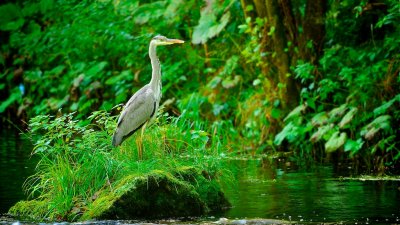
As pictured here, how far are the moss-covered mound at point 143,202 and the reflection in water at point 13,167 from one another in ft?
3.30

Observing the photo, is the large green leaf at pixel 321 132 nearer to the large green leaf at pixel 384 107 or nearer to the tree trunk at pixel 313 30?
the large green leaf at pixel 384 107

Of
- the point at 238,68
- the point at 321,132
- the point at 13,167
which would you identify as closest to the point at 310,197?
the point at 321,132

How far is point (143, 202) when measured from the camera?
8758 mm

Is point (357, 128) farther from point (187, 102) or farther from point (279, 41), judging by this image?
point (187, 102)

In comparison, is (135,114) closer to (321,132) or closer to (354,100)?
(321,132)

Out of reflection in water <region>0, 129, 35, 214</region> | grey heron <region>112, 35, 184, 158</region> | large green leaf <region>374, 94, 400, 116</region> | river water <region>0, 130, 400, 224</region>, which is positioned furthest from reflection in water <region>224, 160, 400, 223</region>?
reflection in water <region>0, 129, 35, 214</region>

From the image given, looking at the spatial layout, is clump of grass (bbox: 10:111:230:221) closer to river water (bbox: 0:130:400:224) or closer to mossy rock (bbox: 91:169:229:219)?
mossy rock (bbox: 91:169:229:219)

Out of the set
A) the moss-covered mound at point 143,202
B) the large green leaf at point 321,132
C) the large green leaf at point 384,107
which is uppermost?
the large green leaf at point 384,107

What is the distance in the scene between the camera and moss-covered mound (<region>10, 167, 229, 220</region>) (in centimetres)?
859

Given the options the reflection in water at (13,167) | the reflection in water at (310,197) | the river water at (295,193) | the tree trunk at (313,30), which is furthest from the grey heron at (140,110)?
the tree trunk at (313,30)

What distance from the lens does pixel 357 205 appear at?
9273 millimetres

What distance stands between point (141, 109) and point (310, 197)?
2061 millimetres

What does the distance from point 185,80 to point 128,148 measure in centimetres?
900

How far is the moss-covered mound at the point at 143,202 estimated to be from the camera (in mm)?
8586
